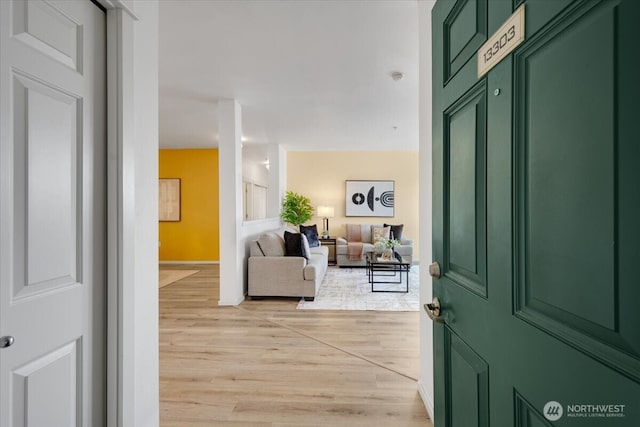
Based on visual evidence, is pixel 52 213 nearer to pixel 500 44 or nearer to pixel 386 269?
pixel 500 44

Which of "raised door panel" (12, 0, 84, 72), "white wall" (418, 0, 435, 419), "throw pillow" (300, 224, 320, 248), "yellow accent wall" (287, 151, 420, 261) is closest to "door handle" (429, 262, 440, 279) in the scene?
"white wall" (418, 0, 435, 419)

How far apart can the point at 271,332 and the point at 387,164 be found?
5729 mm

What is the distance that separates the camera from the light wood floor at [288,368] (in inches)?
77.2

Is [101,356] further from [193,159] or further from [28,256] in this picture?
[193,159]

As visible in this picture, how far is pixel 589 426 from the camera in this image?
0.48 meters

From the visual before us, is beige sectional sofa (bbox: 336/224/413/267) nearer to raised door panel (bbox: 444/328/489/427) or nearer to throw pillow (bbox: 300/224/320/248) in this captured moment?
throw pillow (bbox: 300/224/320/248)

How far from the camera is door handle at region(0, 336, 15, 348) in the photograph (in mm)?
933

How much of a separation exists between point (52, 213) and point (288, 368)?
6.33 feet

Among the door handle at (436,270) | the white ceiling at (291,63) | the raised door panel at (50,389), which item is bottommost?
the raised door panel at (50,389)

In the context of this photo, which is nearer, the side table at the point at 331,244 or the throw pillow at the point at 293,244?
the throw pillow at the point at 293,244

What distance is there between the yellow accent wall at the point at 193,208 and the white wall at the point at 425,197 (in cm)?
632

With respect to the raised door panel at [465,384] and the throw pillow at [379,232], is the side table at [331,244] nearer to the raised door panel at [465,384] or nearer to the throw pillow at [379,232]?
the throw pillow at [379,232]

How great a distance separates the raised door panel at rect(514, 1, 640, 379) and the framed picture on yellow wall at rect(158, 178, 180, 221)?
7902 millimetres

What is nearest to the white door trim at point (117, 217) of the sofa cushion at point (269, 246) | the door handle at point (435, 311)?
the door handle at point (435, 311)
